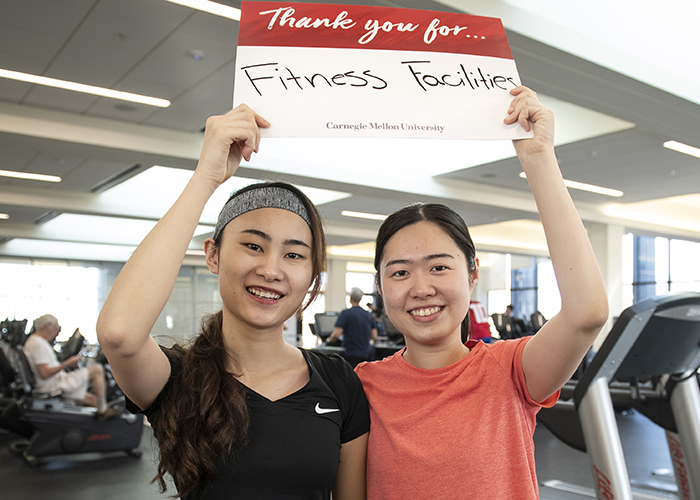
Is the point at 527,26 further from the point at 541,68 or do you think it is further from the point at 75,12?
the point at 75,12

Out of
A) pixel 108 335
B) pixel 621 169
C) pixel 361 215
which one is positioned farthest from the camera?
pixel 361 215

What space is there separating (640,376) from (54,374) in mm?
5260

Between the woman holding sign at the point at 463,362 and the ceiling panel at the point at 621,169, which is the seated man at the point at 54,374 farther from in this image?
the ceiling panel at the point at 621,169

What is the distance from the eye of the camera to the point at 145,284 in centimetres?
92

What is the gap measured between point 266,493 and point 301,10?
3.20 feet

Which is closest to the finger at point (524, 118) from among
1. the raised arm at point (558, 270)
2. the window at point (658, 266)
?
the raised arm at point (558, 270)

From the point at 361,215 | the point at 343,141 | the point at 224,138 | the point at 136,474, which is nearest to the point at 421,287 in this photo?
the point at 224,138

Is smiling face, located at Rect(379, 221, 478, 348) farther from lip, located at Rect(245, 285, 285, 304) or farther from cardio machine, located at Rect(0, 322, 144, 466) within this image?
cardio machine, located at Rect(0, 322, 144, 466)

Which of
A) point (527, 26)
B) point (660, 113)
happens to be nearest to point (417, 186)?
point (660, 113)

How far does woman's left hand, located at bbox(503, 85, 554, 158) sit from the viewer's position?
109 centimetres

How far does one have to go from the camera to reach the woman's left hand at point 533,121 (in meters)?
1.09

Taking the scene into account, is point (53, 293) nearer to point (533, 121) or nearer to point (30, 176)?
point (30, 176)

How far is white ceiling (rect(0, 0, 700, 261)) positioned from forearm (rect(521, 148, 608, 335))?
30.4 inches

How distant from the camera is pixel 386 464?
1.15 metres
